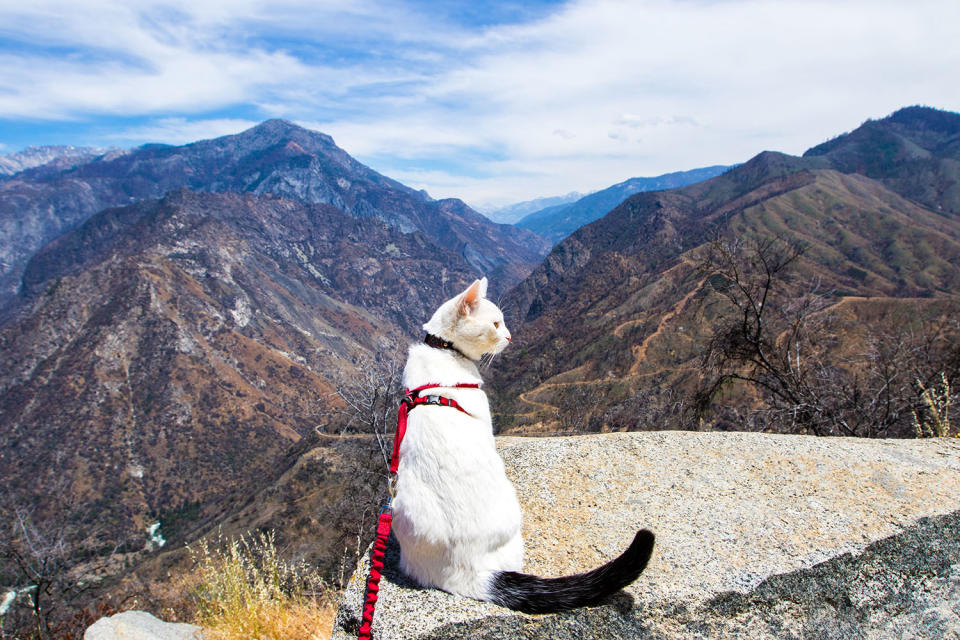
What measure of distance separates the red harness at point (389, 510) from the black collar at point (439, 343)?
402mm

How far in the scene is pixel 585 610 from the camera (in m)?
3.47

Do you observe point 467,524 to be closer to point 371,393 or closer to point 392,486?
point 392,486

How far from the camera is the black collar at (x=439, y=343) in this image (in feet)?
13.7

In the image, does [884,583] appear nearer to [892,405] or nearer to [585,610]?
[585,610]

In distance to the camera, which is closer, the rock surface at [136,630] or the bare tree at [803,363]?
the rock surface at [136,630]

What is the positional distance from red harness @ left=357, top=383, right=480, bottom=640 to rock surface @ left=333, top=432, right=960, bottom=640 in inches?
12.8

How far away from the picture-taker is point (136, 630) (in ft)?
16.6

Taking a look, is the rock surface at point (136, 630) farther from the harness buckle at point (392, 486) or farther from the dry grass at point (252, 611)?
the harness buckle at point (392, 486)

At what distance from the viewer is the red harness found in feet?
10.4

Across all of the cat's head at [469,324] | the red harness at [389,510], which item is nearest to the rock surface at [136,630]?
the red harness at [389,510]

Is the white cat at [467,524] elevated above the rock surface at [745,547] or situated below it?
above

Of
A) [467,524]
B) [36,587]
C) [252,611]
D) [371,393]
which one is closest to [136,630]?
[252,611]

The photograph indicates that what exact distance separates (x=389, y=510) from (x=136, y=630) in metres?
3.99

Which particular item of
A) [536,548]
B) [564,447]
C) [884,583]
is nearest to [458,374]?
[536,548]
